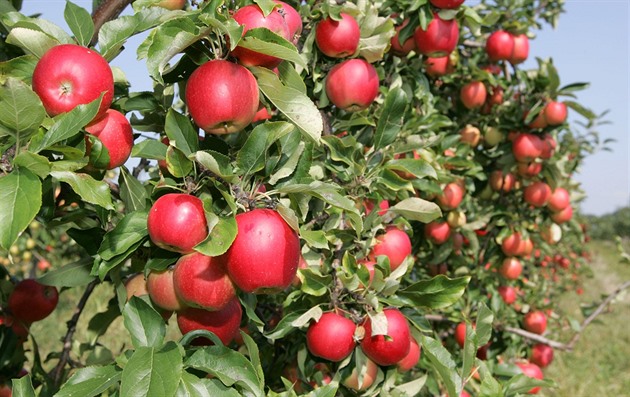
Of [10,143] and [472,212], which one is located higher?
[10,143]

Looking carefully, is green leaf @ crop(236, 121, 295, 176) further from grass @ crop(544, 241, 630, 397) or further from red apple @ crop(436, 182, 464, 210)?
grass @ crop(544, 241, 630, 397)

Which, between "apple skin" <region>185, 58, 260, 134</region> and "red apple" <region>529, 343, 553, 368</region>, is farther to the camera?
"red apple" <region>529, 343, 553, 368</region>

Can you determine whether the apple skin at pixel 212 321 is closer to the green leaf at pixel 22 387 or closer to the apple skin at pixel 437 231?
the green leaf at pixel 22 387

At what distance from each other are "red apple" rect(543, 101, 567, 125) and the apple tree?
1.51 feet

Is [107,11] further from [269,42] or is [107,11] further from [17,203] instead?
[17,203]

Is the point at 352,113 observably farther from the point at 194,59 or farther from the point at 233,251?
the point at 233,251

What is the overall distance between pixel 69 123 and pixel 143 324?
370mm

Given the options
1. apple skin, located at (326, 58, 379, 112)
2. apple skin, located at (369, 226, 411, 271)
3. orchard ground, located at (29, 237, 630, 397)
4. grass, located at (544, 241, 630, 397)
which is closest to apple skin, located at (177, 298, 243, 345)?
apple skin, located at (369, 226, 411, 271)

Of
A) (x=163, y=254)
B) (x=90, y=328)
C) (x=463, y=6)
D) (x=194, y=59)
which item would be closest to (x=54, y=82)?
(x=194, y=59)

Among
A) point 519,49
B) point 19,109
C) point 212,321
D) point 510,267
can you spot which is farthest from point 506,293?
point 19,109

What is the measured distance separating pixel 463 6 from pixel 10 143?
1625mm

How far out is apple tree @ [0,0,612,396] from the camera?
3.08 ft

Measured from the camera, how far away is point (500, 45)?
2.53m

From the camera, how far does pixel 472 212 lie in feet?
8.89
